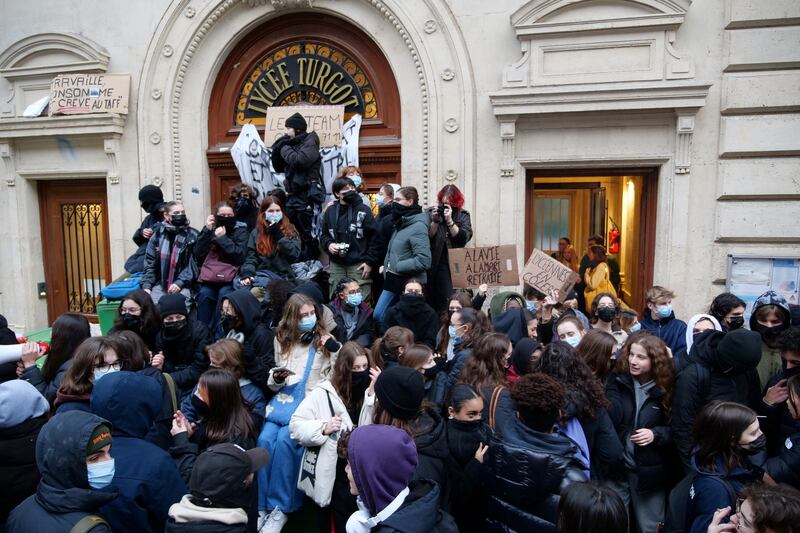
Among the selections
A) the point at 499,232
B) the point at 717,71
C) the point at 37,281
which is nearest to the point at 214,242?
the point at 499,232

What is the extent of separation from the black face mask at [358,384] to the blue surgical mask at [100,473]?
66.6 inches

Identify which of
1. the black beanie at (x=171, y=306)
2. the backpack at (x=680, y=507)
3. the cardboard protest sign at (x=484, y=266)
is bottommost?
the backpack at (x=680, y=507)

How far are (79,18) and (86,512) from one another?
27.1 feet

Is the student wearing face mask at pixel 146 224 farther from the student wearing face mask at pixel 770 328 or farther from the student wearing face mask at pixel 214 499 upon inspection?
the student wearing face mask at pixel 770 328

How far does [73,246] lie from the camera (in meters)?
9.00

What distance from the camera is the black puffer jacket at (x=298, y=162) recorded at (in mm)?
6637

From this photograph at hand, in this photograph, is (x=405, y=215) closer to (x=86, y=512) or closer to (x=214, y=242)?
(x=214, y=242)

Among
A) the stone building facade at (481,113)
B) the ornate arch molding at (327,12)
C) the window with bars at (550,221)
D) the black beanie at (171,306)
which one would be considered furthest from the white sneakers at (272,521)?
the window with bars at (550,221)

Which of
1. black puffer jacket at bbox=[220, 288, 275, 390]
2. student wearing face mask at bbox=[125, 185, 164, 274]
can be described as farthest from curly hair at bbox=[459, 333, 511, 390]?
student wearing face mask at bbox=[125, 185, 164, 274]

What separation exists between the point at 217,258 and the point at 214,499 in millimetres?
4256

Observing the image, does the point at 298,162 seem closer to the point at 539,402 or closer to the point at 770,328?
the point at 539,402

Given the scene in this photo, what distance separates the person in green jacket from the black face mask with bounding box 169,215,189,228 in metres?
2.51

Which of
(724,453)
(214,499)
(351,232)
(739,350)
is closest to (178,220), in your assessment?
(351,232)

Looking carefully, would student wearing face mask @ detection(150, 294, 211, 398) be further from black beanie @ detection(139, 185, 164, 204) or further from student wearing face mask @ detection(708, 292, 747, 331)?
student wearing face mask @ detection(708, 292, 747, 331)
